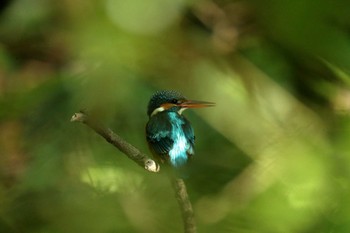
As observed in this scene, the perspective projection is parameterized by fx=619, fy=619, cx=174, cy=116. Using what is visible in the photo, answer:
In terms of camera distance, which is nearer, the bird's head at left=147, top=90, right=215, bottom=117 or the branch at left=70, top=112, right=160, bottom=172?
the branch at left=70, top=112, right=160, bottom=172

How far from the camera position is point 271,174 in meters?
0.27

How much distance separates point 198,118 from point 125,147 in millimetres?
205

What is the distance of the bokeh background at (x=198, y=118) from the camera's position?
263mm

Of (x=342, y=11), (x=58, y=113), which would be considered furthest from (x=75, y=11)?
(x=342, y=11)

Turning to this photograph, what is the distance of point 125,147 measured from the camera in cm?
31

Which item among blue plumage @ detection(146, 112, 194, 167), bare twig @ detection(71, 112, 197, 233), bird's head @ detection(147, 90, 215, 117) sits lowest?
bare twig @ detection(71, 112, 197, 233)

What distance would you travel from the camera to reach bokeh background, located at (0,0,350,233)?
0.26 meters

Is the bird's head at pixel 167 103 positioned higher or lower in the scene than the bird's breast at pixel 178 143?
higher

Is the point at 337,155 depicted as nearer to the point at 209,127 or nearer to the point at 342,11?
the point at 342,11

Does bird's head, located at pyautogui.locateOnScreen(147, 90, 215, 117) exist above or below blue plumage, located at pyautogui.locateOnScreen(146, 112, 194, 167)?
above

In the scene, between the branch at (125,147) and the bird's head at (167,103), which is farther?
the bird's head at (167,103)

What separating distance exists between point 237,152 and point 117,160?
8cm

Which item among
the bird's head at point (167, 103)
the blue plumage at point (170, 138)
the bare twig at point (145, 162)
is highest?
the bird's head at point (167, 103)

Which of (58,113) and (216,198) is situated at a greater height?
(58,113)
